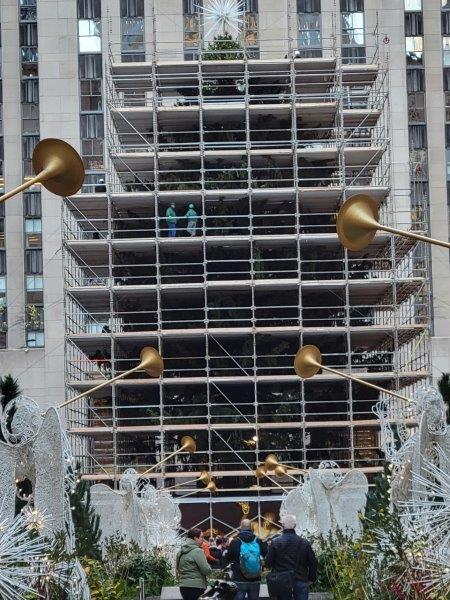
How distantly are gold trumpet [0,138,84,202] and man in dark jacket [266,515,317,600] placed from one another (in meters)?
6.53

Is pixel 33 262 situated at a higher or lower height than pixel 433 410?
higher

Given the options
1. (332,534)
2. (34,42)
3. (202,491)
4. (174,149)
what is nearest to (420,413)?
(332,534)

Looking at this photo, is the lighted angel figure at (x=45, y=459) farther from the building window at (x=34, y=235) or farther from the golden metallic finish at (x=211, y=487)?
the building window at (x=34, y=235)

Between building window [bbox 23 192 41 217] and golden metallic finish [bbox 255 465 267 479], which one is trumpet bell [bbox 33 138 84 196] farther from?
building window [bbox 23 192 41 217]

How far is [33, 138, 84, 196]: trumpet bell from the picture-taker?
16.8 meters

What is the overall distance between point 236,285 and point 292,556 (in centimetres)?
4225

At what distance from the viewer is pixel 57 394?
7912 cm

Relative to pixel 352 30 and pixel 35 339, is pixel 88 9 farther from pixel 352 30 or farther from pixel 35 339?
pixel 35 339

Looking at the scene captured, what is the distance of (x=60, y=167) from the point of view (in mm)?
16844

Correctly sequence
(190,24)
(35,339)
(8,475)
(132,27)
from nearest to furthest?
(8,475) < (35,339) < (190,24) < (132,27)

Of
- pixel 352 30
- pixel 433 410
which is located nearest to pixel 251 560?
pixel 433 410

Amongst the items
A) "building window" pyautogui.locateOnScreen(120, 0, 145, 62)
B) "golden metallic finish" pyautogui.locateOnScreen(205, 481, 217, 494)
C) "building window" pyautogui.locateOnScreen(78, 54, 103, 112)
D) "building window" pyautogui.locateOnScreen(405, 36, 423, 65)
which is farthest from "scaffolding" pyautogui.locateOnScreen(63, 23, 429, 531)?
"building window" pyautogui.locateOnScreen(405, 36, 423, 65)

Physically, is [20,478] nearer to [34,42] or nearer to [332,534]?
[332,534]

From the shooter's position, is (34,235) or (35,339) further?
(34,235)
